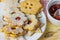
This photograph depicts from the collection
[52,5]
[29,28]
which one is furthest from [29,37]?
[52,5]

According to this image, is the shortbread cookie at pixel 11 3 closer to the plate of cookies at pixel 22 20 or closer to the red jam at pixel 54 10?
the plate of cookies at pixel 22 20

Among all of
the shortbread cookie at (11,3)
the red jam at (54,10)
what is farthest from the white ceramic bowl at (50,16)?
the shortbread cookie at (11,3)

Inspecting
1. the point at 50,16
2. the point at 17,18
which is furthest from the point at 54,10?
the point at 17,18

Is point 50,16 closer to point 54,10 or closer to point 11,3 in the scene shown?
point 54,10

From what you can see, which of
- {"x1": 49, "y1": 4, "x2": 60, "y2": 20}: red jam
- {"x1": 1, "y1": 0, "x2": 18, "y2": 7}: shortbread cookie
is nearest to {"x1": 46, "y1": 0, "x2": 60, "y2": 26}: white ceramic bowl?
{"x1": 49, "y1": 4, "x2": 60, "y2": 20}: red jam

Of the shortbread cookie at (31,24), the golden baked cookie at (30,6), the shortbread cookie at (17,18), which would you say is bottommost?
the shortbread cookie at (31,24)

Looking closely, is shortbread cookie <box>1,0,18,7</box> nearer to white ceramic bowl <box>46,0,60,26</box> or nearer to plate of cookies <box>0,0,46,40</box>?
plate of cookies <box>0,0,46,40</box>

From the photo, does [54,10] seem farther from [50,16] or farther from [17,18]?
[17,18]

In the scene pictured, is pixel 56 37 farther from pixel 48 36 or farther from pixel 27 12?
pixel 27 12
